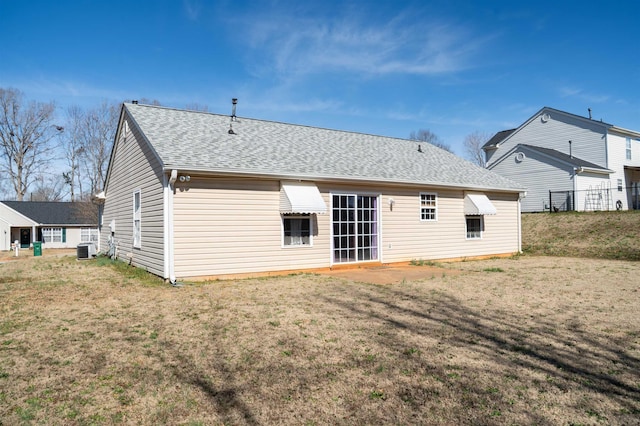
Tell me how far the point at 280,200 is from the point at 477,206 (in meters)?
7.92

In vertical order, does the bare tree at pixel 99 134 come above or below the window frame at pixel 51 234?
above

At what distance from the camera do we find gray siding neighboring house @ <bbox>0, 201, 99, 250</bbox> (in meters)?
35.7

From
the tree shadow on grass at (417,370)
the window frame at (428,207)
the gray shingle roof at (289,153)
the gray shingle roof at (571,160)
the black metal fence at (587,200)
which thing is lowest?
the tree shadow on grass at (417,370)

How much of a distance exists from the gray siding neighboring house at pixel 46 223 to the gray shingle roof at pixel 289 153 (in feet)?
85.7

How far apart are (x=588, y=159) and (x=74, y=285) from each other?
30214 mm

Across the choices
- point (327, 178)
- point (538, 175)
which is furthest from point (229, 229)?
point (538, 175)

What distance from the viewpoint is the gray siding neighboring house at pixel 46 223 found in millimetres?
35719

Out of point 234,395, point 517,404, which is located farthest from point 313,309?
point 517,404

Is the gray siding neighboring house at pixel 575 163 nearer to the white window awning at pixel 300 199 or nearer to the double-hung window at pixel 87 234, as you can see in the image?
the white window awning at pixel 300 199

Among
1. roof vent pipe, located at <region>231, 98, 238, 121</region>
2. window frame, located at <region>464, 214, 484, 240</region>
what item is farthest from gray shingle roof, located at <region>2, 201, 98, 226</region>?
window frame, located at <region>464, 214, 484, 240</region>

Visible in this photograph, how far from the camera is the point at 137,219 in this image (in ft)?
41.9

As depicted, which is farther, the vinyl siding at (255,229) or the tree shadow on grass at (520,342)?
the vinyl siding at (255,229)

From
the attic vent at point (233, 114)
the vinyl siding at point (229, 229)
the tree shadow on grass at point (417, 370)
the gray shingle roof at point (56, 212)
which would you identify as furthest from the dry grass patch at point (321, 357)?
the gray shingle roof at point (56, 212)

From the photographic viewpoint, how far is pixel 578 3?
13344 millimetres
